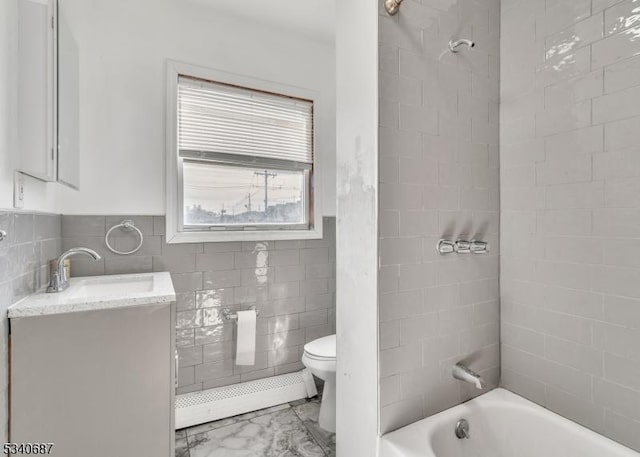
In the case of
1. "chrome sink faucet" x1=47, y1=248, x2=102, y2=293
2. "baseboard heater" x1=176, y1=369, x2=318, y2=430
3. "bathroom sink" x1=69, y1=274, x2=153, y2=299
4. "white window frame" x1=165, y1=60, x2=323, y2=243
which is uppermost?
"white window frame" x1=165, y1=60, x2=323, y2=243

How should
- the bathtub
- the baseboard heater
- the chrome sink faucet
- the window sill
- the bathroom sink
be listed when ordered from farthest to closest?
1. the window sill
2. the baseboard heater
3. the bathroom sink
4. the chrome sink faucet
5. the bathtub

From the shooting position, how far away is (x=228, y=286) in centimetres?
239

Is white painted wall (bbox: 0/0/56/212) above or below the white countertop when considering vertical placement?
above

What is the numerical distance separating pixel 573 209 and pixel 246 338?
2.07 metres

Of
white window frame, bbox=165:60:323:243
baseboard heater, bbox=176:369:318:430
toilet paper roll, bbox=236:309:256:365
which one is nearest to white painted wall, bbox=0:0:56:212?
white window frame, bbox=165:60:323:243

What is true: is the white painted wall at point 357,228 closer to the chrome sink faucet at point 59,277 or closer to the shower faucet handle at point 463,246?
the shower faucet handle at point 463,246

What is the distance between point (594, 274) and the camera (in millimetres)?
1250

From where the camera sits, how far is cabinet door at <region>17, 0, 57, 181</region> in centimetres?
139

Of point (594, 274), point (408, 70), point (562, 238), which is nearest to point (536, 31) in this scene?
point (408, 70)

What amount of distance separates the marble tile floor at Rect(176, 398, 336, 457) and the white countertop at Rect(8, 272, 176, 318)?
1.00 m

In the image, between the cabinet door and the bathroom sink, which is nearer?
the cabinet door

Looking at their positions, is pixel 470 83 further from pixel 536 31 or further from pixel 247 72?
pixel 247 72

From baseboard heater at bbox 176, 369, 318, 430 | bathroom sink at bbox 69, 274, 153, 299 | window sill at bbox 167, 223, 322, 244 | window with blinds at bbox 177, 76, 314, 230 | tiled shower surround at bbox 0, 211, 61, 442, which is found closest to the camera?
tiled shower surround at bbox 0, 211, 61, 442

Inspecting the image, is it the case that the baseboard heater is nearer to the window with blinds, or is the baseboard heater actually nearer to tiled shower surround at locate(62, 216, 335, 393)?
tiled shower surround at locate(62, 216, 335, 393)
